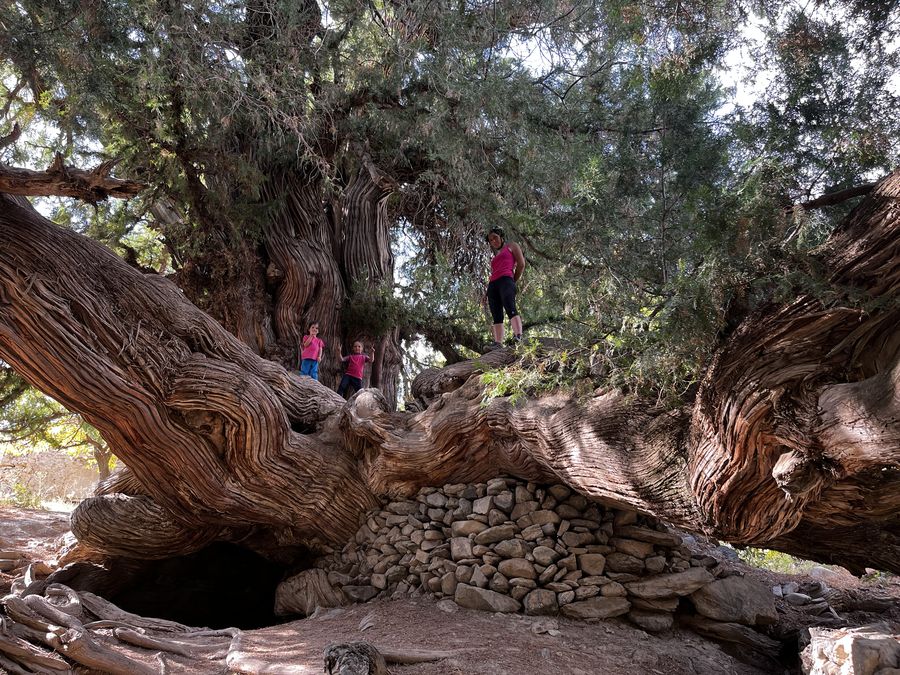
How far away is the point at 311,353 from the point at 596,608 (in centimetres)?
441

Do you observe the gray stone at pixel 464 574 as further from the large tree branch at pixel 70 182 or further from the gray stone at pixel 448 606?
the large tree branch at pixel 70 182

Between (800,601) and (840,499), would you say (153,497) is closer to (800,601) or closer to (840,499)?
(840,499)

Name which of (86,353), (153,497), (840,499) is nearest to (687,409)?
(840,499)

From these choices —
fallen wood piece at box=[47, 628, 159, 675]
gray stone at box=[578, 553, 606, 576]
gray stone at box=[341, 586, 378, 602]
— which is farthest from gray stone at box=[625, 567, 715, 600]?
fallen wood piece at box=[47, 628, 159, 675]

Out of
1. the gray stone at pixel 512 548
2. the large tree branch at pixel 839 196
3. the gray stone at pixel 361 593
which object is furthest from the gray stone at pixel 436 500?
the large tree branch at pixel 839 196

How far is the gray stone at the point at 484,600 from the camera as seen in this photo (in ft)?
16.0

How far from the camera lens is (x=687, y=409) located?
395 cm

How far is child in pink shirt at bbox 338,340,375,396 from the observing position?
801 cm

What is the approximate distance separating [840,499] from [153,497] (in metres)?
5.80

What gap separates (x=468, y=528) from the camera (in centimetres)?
527

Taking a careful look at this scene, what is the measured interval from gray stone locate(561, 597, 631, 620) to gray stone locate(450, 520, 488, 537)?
92 cm

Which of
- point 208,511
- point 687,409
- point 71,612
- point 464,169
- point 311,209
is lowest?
point 71,612

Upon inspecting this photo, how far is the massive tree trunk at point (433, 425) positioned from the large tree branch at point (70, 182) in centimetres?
46

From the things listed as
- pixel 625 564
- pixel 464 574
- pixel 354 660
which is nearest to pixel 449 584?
pixel 464 574
